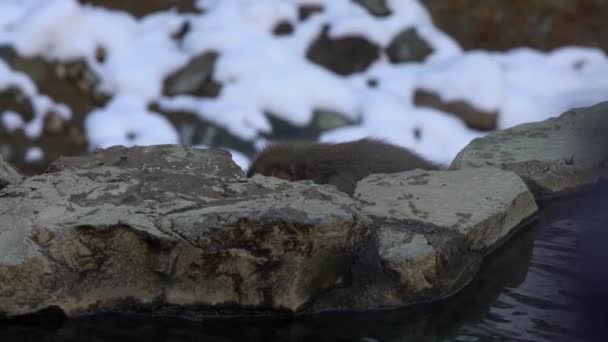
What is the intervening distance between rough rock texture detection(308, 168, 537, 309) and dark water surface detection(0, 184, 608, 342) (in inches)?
2.0

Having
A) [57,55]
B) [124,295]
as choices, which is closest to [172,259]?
[124,295]

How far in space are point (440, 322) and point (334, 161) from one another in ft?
4.25

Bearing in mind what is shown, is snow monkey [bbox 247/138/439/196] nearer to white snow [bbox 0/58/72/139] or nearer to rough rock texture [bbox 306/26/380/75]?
rough rock texture [bbox 306/26/380/75]

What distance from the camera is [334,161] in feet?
11.7

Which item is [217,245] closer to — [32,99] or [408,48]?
[32,99]

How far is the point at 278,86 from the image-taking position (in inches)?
250

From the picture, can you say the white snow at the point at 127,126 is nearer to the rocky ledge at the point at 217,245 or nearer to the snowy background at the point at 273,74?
the snowy background at the point at 273,74

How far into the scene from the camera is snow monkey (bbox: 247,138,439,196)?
11.5ft

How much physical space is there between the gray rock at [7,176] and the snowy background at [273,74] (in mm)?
3247

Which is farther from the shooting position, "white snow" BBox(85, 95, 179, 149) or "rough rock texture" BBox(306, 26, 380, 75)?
"rough rock texture" BBox(306, 26, 380, 75)

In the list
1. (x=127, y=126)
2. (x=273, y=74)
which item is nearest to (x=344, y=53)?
(x=273, y=74)

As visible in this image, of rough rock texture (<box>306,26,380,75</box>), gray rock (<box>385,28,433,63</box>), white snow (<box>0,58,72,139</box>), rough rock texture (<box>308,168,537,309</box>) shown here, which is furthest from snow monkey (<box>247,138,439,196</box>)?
white snow (<box>0,58,72,139</box>)

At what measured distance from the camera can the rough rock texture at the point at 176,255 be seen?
2.34 m

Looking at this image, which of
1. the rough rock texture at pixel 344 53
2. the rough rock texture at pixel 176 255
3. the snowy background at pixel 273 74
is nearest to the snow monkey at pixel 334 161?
the rough rock texture at pixel 176 255
